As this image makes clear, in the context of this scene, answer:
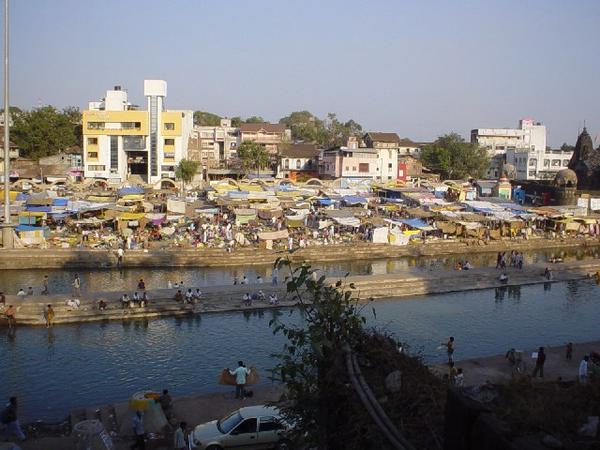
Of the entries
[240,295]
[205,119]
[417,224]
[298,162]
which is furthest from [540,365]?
[205,119]

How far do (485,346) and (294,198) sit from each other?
780 inches

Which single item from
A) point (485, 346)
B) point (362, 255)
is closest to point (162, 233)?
point (362, 255)

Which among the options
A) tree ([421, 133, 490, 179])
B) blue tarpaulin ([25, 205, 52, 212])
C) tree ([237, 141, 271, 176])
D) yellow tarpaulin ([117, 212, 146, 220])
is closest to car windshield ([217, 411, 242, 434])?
yellow tarpaulin ([117, 212, 146, 220])

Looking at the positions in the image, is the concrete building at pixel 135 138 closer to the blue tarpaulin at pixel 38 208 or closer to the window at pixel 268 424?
the blue tarpaulin at pixel 38 208

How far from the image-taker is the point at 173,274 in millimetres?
21750

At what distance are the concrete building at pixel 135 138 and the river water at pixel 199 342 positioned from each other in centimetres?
3221

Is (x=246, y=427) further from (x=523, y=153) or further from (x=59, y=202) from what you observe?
(x=523, y=153)

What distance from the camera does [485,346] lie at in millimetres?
14711

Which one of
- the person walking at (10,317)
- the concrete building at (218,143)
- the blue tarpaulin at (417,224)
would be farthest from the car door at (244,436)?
the concrete building at (218,143)

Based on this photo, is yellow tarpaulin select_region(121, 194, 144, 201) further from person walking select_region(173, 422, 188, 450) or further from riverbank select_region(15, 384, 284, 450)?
person walking select_region(173, 422, 188, 450)

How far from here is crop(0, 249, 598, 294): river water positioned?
64.8 ft

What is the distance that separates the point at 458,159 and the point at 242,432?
48286 mm

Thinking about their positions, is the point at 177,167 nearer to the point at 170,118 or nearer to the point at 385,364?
the point at 170,118

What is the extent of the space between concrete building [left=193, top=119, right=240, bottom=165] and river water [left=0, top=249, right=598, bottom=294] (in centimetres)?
3406
